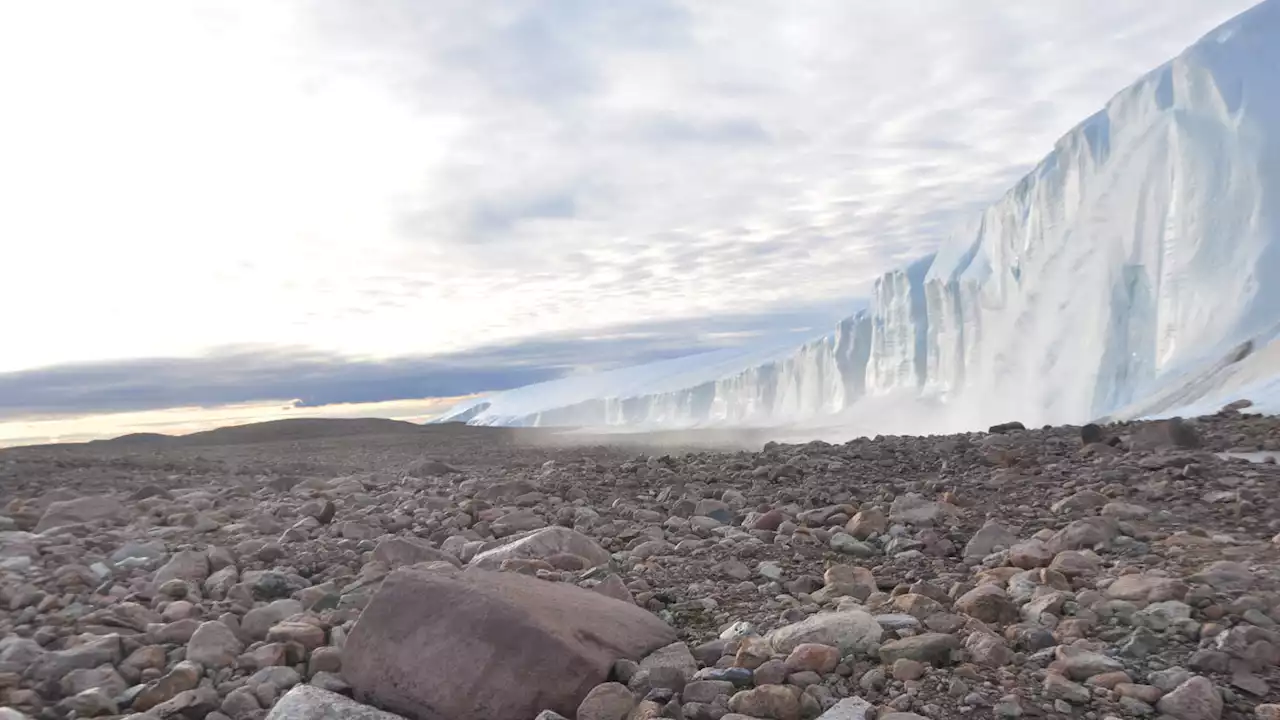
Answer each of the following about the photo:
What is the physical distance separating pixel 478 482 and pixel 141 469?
5.14 m

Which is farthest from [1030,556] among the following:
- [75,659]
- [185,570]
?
[185,570]

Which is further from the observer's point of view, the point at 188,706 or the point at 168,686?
the point at 168,686

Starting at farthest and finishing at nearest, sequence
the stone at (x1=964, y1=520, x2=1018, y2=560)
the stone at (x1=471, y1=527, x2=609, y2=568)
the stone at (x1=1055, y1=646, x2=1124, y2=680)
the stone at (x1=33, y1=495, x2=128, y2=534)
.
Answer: the stone at (x1=33, y1=495, x2=128, y2=534)
the stone at (x1=471, y1=527, x2=609, y2=568)
the stone at (x1=964, y1=520, x2=1018, y2=560)
the stone at (x1=1055, y1=646, x2=1124, y2=680)

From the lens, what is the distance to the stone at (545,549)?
12.4 feet

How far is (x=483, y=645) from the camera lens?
2.44 metres

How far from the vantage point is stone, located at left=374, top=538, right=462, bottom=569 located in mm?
3875

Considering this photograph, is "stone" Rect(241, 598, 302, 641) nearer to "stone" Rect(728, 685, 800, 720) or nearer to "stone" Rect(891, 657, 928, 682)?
"stone" Rect(728, 685, 800, 720)

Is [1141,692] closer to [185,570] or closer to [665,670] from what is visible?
[665,670]

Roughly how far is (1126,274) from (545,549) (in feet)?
62.4

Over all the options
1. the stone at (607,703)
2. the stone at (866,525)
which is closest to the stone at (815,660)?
the stone at (607,703)

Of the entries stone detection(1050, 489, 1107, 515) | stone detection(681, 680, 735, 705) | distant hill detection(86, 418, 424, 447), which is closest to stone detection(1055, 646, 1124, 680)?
stone detection(681, 680, 735, 705)

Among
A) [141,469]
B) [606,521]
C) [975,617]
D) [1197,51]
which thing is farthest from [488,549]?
[1197,51]

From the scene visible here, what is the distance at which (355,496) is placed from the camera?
20.9 feet

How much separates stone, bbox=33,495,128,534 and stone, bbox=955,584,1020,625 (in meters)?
5.37
